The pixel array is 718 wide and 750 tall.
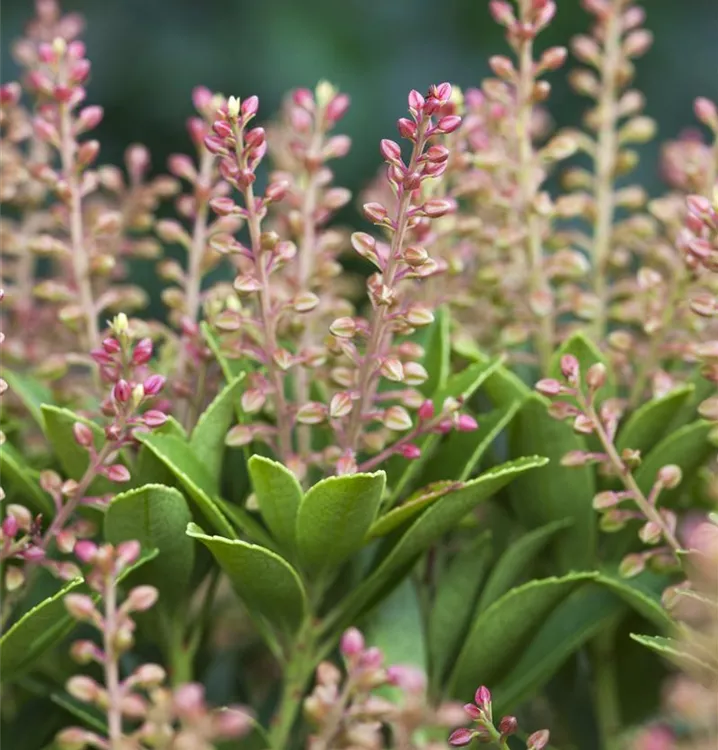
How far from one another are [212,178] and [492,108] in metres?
0.17

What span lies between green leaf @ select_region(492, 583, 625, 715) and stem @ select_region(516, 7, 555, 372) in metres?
0.13

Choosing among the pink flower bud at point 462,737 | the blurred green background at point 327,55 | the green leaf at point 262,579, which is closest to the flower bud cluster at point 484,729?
the pink flower bud at point 462,737

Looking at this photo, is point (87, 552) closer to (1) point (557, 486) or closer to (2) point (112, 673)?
(2) point (112, 673)

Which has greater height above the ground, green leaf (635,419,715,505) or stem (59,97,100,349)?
stem (59,97,100,349)

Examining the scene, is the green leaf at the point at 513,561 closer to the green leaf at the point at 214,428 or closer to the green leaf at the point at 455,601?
the green leaf at the point at 455,601

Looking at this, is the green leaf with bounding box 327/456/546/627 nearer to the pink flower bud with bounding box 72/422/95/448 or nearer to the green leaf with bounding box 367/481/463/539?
the green leaf with bounding box 367/481/463/539

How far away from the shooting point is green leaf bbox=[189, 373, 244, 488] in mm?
523

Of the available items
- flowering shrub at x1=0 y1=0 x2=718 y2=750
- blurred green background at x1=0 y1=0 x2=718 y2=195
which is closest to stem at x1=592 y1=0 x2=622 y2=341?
flowering shrub at x1=0 y1=0 x2=718 y2=750

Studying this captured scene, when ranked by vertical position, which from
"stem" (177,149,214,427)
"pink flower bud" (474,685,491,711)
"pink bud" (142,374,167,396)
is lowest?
"pink flower bud" (474,685,491,711)

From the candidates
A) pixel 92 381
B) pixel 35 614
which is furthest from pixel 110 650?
pixel 92 381

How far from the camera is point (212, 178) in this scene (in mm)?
632

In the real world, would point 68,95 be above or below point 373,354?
above

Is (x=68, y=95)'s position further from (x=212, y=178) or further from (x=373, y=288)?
(x=373, y=288)

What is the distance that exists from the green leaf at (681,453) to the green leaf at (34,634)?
23cm
